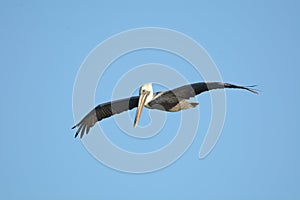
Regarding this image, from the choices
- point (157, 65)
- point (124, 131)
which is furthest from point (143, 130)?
point (157, 65)

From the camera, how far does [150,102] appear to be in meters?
28.0

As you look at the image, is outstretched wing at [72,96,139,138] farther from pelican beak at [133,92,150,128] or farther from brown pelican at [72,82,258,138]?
pelican beak at [133,92,150,128]

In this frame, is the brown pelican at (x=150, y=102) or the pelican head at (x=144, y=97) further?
the pelican head at (x=144, y=97)

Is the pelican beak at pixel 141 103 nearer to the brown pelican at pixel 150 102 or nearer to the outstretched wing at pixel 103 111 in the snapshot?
the brown pelican at pixel 150 102

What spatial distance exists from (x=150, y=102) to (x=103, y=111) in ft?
5.41

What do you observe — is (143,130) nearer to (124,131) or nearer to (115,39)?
(124,131)

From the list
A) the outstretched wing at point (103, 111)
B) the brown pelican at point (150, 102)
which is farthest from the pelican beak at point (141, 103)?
the outstretched wing at point (103, 111)

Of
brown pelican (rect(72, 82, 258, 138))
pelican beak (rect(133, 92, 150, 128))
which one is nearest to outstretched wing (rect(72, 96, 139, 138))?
brown pelican (rect(72, 82, 258, 138))

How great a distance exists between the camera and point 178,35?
30.1 metres

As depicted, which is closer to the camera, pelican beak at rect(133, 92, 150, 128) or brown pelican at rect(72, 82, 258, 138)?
brown pelican at rect(72, 82, 258, 138)

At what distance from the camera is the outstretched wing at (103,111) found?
28.7m

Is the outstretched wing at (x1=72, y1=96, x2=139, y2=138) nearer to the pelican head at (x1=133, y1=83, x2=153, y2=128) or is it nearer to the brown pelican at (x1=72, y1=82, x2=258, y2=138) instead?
the brown pelican at (x1=72, y1=82, x2=258, y2=138)

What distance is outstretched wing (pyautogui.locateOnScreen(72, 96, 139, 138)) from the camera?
2869 centimetres

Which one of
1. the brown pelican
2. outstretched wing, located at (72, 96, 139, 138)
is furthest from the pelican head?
outstretched wing, located at (72, 96, 139, 138)
